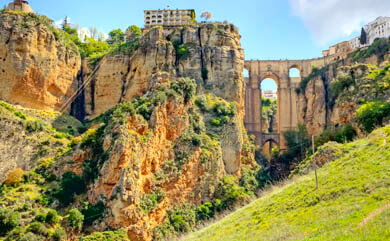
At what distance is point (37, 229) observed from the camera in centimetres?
3412

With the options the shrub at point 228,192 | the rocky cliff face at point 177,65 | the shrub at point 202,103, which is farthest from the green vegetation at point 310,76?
the shrub at point 228,192

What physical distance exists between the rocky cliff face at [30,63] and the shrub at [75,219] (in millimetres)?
16961

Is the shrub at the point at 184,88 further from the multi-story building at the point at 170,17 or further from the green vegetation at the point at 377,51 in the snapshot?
the green vegetation at the point at 377,51

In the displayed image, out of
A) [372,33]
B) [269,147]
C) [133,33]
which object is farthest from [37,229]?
[372,33]

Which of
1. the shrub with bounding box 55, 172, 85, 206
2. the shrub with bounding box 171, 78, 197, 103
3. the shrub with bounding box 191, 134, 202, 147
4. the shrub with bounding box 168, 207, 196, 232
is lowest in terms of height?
the shrub with bounding box 168, 207, 196, 232

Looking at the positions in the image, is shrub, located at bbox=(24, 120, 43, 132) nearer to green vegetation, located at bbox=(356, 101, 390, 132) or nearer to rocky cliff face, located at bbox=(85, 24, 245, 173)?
rocky cliff face, located at bbox=(85, 24, 245, 173)

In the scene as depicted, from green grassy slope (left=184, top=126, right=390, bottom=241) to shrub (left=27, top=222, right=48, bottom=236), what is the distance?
37.0 feet

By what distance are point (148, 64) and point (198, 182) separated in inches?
618

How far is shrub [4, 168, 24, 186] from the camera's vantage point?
127 feet

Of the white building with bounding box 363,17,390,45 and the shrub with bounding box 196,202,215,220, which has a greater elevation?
the white building with bounding box 363,17,390,45

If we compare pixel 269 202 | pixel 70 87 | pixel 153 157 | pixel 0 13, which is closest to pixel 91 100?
pixel 70 87

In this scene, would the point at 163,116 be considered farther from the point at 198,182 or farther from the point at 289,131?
the point at 289,131

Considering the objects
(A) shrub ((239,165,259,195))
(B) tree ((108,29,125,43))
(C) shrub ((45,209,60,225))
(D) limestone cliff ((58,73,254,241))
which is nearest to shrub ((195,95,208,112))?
(D) limestone cliff ((58,73,254,241))

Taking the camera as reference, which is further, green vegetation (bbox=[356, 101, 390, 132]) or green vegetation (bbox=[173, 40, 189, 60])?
green vegetation (bbox=[173, 40, 189, 60])
